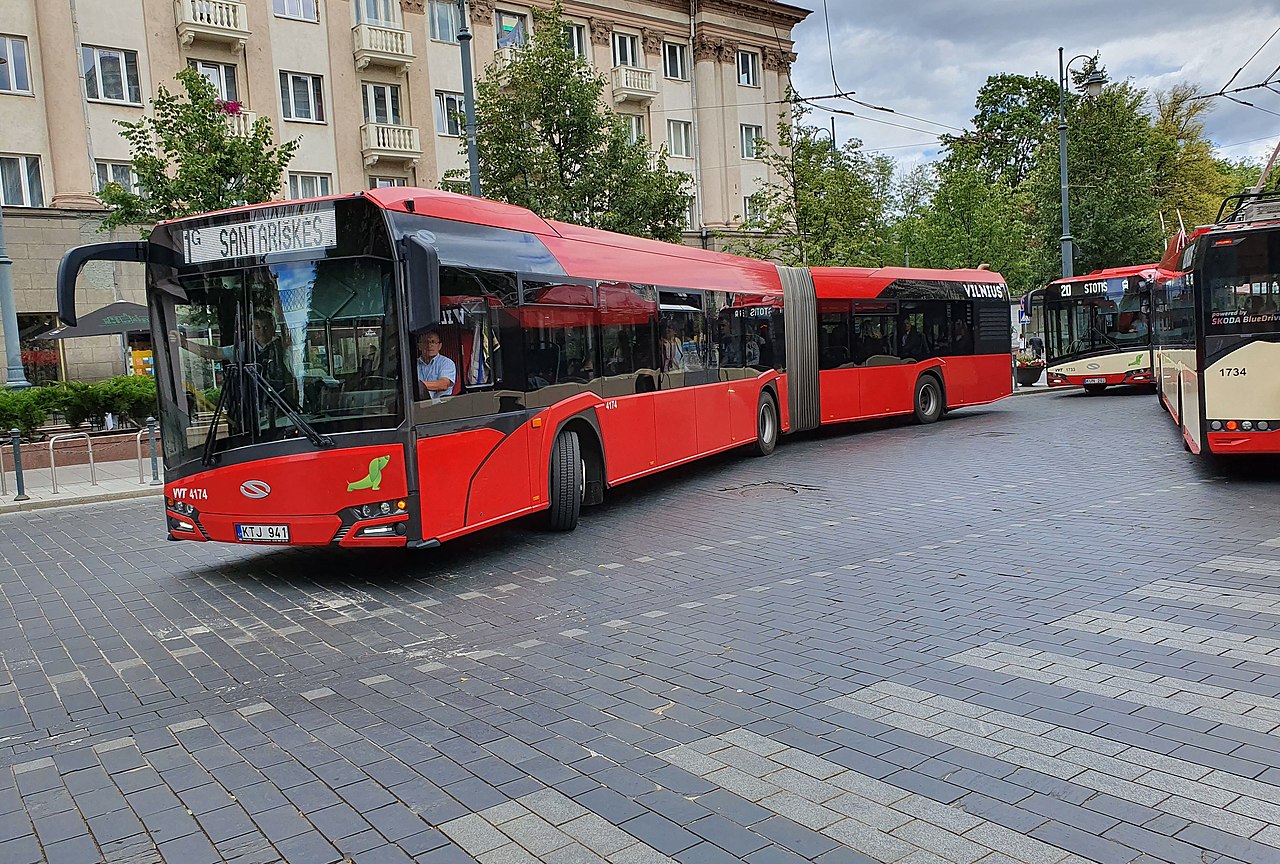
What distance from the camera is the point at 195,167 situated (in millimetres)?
20766

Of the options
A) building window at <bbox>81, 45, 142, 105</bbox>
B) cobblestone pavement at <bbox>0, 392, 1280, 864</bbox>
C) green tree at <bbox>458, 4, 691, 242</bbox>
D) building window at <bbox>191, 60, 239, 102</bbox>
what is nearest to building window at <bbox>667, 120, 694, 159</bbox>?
green tree at <bbox>458, 4, 691, 242</bbox>

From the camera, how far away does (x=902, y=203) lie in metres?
70.5

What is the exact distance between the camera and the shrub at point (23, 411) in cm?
1980

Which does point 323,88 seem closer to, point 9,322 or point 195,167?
point 195,167

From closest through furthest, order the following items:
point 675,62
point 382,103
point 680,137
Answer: point 382,103 < point 675,62 < point 680,137

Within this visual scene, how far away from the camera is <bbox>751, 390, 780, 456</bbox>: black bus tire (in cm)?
1758

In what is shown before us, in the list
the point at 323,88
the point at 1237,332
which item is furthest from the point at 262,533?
the point at 323,88

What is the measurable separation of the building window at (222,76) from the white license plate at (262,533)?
25813mm

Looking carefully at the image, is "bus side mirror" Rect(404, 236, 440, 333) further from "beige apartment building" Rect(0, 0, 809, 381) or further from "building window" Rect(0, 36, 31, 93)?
"building window" Rect(0, 36, 31, 93)

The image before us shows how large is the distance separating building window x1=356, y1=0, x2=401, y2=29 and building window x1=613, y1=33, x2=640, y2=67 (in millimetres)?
9227

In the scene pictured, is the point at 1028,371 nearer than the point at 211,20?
No

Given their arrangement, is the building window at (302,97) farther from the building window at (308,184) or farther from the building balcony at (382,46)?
the building window at (308,184)

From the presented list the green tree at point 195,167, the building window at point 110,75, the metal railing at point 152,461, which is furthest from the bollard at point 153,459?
the building window at point 110,75

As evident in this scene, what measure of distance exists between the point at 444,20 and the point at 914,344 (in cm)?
2243
